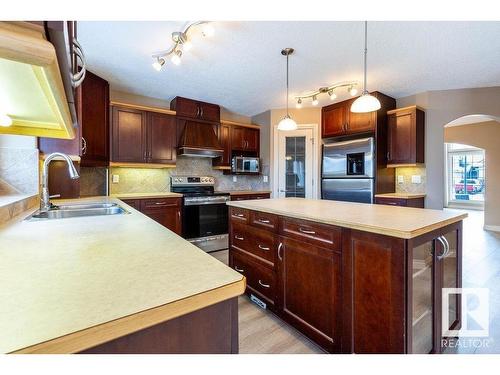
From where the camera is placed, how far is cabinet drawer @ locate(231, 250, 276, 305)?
6.42 ft

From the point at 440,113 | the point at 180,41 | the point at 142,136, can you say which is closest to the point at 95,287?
the point at 180,41

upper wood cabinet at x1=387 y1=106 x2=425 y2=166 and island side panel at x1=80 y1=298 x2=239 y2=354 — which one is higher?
upper wood cabinet at x1=387 y1=106 x2=425 y2=166

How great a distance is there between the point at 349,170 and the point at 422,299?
9.68 feet

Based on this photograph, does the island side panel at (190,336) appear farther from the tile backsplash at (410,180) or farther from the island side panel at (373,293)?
the tile backsplash at (410,180)

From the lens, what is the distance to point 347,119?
4062 millimetres

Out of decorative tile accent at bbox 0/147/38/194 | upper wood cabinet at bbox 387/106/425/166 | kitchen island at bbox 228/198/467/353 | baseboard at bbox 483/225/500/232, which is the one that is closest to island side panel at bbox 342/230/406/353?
kitchen island at bbox 228/198/467/353

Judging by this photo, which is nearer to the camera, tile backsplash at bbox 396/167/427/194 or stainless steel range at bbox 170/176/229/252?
stainless steel range at bbox 170/176/229/252

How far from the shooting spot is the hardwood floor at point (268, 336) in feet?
5.23

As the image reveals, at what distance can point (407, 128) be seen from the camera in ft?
12.0

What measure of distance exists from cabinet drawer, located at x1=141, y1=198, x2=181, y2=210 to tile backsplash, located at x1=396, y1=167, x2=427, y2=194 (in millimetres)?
3589

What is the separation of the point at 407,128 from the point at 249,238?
3.09m

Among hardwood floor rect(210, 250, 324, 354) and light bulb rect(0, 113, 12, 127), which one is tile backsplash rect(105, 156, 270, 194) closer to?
light bulb rect(0, 113, 12, 127)

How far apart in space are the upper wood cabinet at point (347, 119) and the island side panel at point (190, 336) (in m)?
3.95
